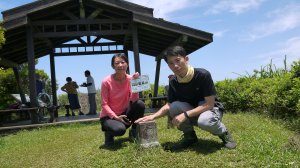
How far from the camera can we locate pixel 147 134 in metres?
4.89

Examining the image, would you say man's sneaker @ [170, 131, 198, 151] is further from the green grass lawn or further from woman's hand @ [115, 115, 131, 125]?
woman's hand @ [115, 115, 131, 125]

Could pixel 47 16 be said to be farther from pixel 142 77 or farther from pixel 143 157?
pixel 143 157

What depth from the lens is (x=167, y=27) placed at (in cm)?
1177

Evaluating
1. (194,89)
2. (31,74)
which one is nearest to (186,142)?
(194,89)

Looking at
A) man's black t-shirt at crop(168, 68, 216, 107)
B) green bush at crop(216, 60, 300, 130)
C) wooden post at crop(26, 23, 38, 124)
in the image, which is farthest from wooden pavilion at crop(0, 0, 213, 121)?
man's black t-shirt at crop(168, 68, 216, 107)

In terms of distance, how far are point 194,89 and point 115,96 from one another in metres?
1.41

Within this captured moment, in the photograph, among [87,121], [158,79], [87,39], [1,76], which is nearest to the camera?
[87,121]

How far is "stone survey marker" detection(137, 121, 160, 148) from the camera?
16.1ft

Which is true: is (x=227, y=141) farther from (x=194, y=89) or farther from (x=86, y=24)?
(x=86, y=24)

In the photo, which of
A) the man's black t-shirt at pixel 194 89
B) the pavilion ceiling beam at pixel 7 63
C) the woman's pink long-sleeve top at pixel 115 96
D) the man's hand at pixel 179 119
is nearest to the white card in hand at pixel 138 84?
the woman's pink long-sleeve top at pixel 115 96

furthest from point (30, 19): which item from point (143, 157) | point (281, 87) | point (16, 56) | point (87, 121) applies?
point (143, 157)

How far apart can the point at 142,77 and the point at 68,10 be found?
7743 mm

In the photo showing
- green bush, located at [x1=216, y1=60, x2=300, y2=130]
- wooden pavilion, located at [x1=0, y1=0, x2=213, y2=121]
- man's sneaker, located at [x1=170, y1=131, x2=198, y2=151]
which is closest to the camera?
man's sneaker, located at [x1=170, y1=131, x2=198, y2=151]

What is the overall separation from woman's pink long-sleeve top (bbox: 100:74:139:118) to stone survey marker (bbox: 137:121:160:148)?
69cm
